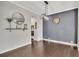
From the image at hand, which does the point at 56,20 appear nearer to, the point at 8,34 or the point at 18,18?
the point at 18,18

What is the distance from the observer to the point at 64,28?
17.9 feet

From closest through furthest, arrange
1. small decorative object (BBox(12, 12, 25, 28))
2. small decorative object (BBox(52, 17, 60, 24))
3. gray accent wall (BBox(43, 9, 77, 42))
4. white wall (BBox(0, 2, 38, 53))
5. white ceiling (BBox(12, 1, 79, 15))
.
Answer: white wall (BBox(0, 2, 38, 53))
white ceiling (BBox(12, 1, 79, 15))
small decorative object (BBox(12, 12, 25, 28))
gray accent wall (BBox(43, 9, 77, 42))
small decorative object (BBox(52, 17, 60, 24))

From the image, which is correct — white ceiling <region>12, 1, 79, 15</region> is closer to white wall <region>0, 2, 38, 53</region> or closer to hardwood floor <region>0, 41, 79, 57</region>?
white wall <region>0, 2, 38, 53</region>

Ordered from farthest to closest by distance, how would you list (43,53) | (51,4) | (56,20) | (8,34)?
(56,20), (51,4), (8,34), (43,53)

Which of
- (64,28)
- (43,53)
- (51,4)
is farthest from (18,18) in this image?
(64,28)

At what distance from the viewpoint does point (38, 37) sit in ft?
22.6

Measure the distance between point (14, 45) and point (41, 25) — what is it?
12.2ft

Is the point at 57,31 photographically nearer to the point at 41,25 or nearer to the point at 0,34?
the point at 41,25

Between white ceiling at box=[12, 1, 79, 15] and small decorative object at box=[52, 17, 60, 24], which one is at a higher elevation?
white ceiling at box=[12, 1, 79, 15]

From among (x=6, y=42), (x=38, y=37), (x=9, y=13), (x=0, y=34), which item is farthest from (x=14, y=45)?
(x=38, y=37)

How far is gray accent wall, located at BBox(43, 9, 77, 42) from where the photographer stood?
4.97m

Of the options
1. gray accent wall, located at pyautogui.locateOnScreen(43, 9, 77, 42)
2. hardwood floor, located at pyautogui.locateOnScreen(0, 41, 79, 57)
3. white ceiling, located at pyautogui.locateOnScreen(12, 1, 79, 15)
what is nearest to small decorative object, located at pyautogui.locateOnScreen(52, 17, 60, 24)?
gray accent wall, located at pyautogui.locateOnScreen(43, 9, 77, 42)

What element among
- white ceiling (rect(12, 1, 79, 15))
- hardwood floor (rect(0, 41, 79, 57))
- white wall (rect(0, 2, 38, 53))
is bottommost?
hardwood floor (rect(0, 41, 79, 57))

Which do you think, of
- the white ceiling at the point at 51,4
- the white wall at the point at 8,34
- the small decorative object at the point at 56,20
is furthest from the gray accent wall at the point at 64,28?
the white wall at the point at 8,34
